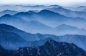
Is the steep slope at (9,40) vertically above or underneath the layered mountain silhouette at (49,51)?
underneath

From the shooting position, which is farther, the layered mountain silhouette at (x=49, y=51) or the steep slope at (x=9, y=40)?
the steep slope at (x=9, y=40)

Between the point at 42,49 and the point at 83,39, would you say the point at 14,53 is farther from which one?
the point at 83,39

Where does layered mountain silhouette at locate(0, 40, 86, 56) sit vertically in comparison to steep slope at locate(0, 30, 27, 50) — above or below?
above

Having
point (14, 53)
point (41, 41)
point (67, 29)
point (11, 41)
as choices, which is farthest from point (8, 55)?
point (67, 29)

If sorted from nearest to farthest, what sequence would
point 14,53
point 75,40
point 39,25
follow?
point 14,53 → point 75,40 → point 39,25

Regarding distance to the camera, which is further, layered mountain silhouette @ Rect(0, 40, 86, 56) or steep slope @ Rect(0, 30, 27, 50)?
steep slope @ Rect(0, 30, 27, 50)

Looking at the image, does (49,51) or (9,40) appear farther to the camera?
(9,40)

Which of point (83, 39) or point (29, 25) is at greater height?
point (83, 39)

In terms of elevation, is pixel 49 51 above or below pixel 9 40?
above
